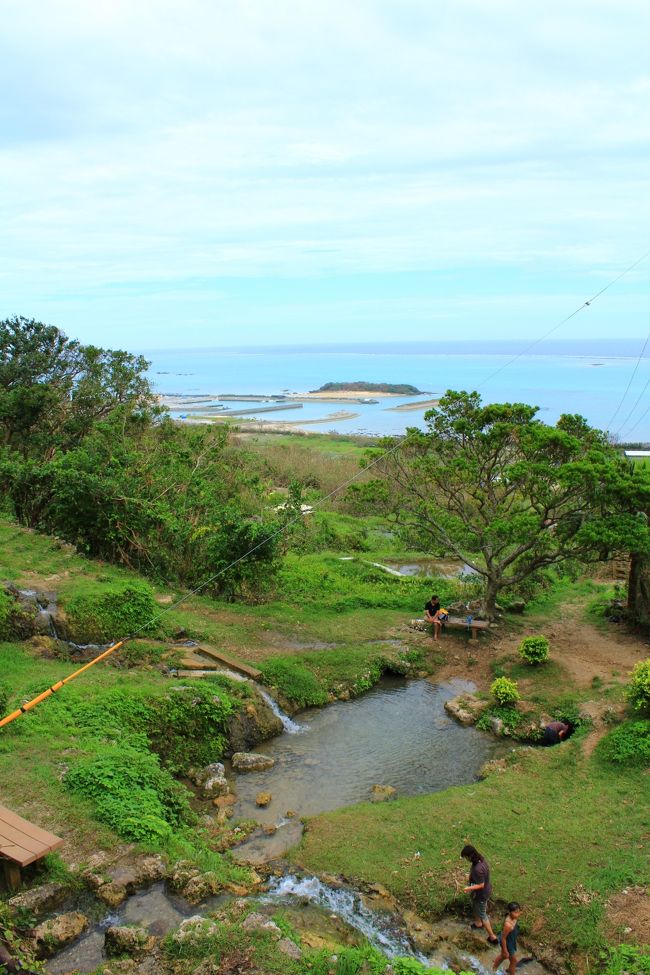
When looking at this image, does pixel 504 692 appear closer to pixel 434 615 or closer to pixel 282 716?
pixel 434 615

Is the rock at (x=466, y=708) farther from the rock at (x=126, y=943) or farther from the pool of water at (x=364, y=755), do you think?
the rock at (x=126, y=943)

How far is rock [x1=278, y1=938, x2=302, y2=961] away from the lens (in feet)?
21.3

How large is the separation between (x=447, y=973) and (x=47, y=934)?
3.95 metres

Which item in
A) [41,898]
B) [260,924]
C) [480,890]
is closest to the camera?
[260,924]

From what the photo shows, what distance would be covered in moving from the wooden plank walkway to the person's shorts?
4897mm

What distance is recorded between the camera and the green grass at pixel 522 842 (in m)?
8.23

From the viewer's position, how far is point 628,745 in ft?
36.6

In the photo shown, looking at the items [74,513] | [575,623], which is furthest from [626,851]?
[74,513]

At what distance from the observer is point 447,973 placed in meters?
6.31

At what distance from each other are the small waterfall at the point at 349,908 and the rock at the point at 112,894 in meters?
1.75

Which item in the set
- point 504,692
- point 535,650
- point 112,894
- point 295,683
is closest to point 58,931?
point 112,894

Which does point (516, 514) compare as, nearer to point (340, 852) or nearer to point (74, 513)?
point (340, 852)

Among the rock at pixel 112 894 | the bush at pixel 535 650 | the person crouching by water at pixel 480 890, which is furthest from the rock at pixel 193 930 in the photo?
the bush at pixel 535 650

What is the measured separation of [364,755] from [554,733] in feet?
11.8
